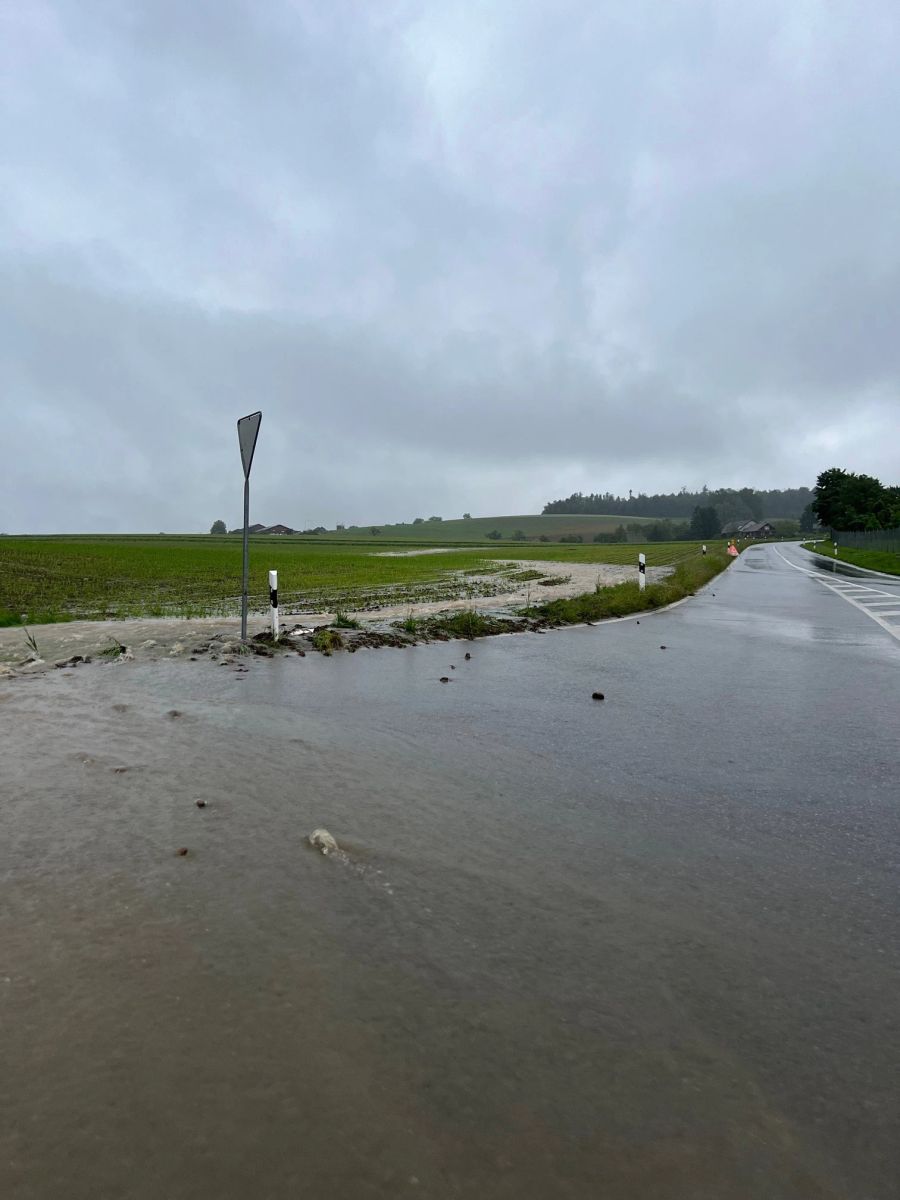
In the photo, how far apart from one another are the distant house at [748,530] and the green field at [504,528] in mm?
17886

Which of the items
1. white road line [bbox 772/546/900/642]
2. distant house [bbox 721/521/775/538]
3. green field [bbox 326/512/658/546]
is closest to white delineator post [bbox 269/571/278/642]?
white road line [bbox 772/546/900/642]

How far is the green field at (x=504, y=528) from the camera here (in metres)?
159

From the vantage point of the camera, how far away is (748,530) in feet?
573

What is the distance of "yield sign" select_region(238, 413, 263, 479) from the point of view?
10.9m

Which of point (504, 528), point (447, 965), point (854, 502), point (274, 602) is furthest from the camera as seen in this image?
point (504, 528)

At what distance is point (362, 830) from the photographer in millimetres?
4250

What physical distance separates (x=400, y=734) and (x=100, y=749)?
89.4 inches

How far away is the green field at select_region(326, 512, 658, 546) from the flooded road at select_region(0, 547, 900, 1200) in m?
144

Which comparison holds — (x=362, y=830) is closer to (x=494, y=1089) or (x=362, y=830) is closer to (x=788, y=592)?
(x=494, y=1089)

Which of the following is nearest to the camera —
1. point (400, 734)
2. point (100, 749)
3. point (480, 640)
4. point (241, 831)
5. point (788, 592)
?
point (241, 831)

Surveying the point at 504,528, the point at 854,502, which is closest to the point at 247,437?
the point at 854,502

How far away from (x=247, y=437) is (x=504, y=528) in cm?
16186

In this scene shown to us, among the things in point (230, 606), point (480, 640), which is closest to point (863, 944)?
point (480, 640)

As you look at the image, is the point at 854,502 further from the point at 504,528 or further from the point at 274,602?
the point at 274,602
